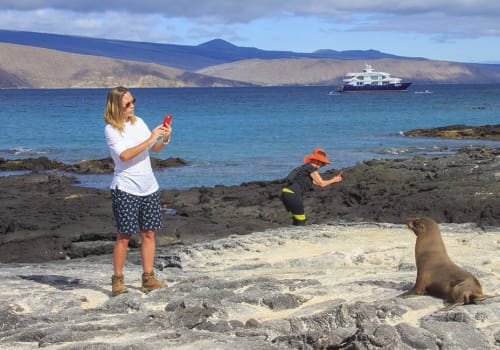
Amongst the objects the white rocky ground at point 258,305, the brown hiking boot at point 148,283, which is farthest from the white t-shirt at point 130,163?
the white rocky ground at point 258,305

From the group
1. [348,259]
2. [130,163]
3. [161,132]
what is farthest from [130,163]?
[348,259]

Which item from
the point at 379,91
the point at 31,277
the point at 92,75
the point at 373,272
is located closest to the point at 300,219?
the point at 373,272

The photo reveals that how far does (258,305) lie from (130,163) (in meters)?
1.49

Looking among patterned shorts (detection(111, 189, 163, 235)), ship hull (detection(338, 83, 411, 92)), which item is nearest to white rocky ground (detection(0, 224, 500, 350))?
patterned shorts (detection(111, 189, 163, 235))

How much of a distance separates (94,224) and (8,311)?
642 cm

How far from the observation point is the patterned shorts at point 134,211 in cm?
636

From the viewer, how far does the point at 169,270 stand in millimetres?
8422

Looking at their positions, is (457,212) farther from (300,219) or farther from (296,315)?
(296,315)

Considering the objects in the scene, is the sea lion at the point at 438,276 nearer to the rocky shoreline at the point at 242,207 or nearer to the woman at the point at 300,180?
the woman at the point at 300,180

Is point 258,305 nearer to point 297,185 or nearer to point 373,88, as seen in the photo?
point 297,185

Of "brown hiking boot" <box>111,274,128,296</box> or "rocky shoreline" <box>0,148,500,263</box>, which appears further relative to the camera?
"rocky shoreline" <box>0,148,500,263</box>

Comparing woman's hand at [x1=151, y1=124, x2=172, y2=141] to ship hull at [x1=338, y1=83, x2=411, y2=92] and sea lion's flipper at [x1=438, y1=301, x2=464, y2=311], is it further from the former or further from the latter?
ship hull at [x1=338, y1=83, x2=411, y2=92]

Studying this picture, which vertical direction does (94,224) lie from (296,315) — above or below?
below

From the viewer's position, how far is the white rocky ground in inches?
205
